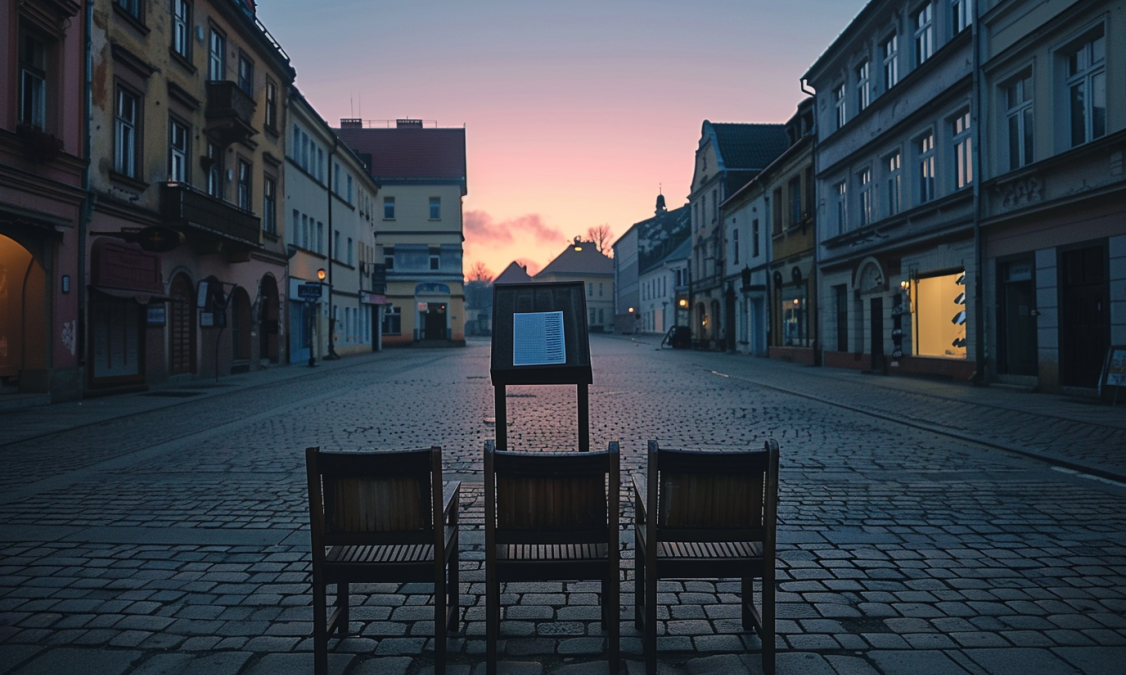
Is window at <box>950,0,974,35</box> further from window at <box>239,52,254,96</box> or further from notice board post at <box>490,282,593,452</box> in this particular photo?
window at <box>239,52,254,96</box>

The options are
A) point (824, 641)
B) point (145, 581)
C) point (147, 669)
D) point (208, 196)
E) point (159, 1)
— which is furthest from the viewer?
point (208, 196)

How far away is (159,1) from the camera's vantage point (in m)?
18.1

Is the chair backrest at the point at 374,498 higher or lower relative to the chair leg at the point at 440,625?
higher

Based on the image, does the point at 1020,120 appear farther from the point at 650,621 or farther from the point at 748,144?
the point at 748,144

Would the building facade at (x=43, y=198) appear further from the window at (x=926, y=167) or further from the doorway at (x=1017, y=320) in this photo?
the window at (x=926, y=167)

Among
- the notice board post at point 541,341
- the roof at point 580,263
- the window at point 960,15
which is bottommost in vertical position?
the notice board post at point 541,341

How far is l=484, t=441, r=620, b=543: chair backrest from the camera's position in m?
Answer: 3.20

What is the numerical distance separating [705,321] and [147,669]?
44.9m

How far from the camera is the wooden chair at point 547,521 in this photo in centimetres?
320

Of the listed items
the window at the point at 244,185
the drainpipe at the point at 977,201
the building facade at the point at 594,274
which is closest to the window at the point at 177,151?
the window at the point at 244,185

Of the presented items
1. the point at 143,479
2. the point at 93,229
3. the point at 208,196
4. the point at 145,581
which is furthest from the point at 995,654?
the point at 208,196

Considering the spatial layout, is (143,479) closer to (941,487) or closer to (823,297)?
(941,487)

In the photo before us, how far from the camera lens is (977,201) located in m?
16.7

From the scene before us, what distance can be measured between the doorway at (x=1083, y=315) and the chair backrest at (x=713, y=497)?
13141 millimetres
